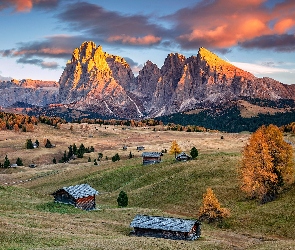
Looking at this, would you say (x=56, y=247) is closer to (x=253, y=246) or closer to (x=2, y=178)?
(x=253, y=246)

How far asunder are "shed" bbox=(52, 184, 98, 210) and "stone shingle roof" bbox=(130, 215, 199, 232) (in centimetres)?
1881

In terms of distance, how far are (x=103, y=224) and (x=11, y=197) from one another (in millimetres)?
23129

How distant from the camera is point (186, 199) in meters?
74.6

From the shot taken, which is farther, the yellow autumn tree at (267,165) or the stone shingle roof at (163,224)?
the yellow autumn tree at (267,165)

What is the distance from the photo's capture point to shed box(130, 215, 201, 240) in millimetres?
49812

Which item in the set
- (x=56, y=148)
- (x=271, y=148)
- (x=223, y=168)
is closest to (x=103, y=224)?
(x=271, y=148)

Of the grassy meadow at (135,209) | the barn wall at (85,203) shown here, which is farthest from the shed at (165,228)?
the barn wall at (85,203)

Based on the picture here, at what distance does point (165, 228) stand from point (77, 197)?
2220 cm

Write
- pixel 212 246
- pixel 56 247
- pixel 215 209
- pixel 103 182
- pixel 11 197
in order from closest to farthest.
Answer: pixel 56 247 → pixel 212 246 → pixel 215 209 → pixel 11 197 → pixel 103 182

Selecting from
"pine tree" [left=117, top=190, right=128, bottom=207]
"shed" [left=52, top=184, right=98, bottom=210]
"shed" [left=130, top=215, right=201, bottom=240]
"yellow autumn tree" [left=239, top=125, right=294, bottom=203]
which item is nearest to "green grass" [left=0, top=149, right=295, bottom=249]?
"pine tree" [left=117, top=190, right=128, bottom=207]

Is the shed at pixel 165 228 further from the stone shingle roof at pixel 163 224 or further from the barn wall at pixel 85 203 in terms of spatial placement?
the barn wall at pixel 85 203

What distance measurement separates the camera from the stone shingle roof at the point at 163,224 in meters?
49.8

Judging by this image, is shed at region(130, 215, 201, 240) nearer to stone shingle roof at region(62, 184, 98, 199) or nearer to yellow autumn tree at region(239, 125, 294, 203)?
stone shingle roof at region(62, 184, 98, 199)

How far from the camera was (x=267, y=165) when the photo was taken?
67250mm
